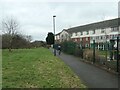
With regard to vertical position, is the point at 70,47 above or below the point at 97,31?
below

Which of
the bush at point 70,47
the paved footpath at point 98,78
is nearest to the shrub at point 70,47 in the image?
the bush at point 70,47

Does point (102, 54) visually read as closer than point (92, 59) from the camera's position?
Yes

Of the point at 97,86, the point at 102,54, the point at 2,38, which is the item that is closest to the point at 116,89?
the point at 97,86

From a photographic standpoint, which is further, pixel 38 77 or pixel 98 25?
pixel 98 25

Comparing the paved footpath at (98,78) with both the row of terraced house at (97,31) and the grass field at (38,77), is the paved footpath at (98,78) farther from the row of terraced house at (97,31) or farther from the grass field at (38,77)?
the row of terraced house at (97,31)

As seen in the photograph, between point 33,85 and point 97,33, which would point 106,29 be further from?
point 33,85

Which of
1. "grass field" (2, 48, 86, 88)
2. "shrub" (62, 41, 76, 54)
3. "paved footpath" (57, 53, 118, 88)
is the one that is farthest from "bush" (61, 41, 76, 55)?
"paved footpath" (57, 53, 118, 88)

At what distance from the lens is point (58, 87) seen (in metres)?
7.53

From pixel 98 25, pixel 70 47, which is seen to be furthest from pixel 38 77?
pixel 98 25

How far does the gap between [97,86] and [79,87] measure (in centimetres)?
86

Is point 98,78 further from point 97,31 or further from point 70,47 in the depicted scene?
point 97,31

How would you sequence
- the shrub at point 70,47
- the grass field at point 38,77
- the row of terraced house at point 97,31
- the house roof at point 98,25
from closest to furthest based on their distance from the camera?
the grass field at point 38,77
the shrub at point 70,47
the row of terraced house at point 97,31
the house roof at point 98,25

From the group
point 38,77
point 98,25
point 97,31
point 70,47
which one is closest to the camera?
point 38,77

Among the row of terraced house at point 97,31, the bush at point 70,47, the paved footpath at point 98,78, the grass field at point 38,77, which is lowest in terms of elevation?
the paved footpath at point 98,78
